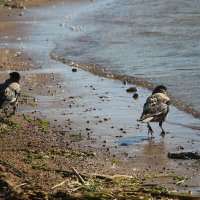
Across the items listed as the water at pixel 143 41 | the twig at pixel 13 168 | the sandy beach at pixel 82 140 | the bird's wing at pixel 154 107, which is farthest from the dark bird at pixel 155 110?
the twig at pixel 13 168

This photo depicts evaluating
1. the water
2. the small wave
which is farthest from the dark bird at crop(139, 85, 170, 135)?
the water

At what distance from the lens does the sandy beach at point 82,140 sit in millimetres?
8188

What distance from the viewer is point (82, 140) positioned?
36.5 feet

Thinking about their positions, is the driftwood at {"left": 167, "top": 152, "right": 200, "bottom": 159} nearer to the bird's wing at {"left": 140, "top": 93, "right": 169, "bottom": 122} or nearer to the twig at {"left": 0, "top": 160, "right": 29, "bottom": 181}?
the bird's wing at {"left": 140, "top": 93, "right": 169, "bottom": 122}

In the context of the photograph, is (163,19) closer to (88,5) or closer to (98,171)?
(88,5)

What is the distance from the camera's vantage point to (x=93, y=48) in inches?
873

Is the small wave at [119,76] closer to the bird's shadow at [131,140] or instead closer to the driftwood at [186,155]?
the bird's shadow at [131,140]

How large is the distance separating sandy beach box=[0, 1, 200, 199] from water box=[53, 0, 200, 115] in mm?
1187

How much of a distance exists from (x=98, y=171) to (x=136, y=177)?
0.66 meters

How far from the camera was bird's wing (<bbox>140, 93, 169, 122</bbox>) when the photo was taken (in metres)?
11.8

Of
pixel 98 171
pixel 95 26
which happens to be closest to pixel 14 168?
pixel 98 171

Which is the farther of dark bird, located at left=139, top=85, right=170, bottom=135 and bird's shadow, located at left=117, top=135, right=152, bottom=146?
dark bird, located at left=139, top=85, right=170, bottom=135

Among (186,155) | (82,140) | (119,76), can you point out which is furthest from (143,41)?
(186,155)

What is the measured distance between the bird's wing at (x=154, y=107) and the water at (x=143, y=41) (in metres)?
1.51
